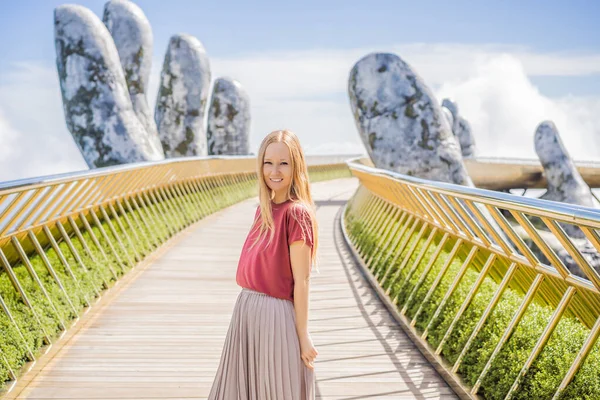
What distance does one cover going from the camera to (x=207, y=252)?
33.9 ft

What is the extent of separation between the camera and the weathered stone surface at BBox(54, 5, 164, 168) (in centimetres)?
1404

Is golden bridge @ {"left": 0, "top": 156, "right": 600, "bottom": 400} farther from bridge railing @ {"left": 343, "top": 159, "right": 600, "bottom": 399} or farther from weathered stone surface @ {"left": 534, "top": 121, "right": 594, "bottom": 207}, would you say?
weathered stone surface @ {"left": 534, "top": 121, "right": 594, "bottom": 207}

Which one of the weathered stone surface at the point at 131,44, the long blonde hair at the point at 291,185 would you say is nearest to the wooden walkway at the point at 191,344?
the long blonde hair at the point at 291,185

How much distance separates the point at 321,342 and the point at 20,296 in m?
2.43

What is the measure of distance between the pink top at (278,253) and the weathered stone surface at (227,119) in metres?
22.0

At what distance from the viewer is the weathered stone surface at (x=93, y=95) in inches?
553

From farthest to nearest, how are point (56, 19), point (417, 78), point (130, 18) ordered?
1. point (130, 18)
2. point (56, 19)
3. point (417, 78)

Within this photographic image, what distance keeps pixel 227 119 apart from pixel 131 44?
21.2 feet

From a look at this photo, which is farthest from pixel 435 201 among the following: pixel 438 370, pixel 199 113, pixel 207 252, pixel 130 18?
pixel 199 113

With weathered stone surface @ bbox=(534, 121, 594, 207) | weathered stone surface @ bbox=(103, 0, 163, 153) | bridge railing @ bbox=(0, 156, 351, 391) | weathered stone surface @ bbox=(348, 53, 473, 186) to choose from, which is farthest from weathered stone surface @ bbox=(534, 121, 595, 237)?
bridge railing @ bbox=(0, 156, 351, 391)

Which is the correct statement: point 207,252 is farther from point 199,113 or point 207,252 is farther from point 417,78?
point 199,113

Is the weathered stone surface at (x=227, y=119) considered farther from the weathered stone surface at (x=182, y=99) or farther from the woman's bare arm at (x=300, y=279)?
the woman's bare arm at (x=300, y=279)

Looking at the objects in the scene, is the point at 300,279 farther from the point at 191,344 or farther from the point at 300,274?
the point at 191,344

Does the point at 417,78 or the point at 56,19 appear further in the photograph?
the point at 56,19
